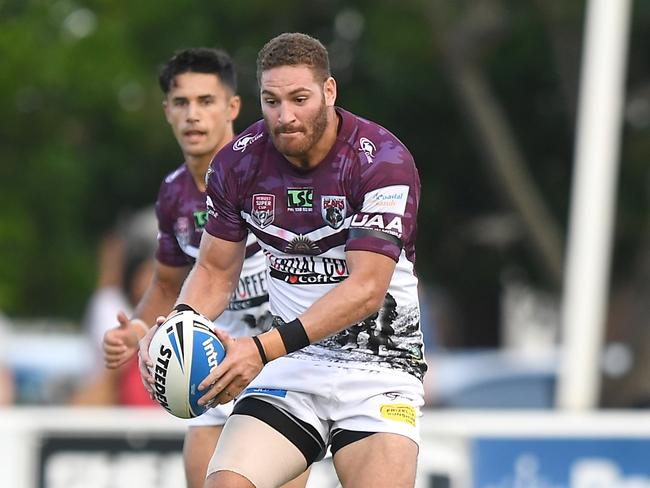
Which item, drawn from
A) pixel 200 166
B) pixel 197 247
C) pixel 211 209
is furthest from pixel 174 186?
pixel 211 209

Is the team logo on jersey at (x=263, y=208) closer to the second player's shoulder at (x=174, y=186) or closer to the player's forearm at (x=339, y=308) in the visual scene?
the player's forearm at (x=339, y=308)

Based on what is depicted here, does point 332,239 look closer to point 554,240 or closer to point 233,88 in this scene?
point 233,88

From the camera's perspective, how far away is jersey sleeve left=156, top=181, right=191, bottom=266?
26.2 feet

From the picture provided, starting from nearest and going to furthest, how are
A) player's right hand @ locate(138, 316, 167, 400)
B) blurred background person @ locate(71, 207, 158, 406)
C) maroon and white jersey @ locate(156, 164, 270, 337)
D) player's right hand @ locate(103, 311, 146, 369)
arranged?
player's right hand @ locate(138, 316, 167, 400) < player's right hand @ locate(103, 311, 146, 369) < maroon and white jersey @ locate(156, 164, 270, 337) < blurred background person @ locate(71, 207, 158, 406)

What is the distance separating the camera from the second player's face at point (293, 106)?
21.4ft

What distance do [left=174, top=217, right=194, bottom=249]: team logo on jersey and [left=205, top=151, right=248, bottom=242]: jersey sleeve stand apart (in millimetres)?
946

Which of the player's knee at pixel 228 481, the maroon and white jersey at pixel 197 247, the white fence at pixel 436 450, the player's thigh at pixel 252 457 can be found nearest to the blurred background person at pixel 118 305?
the white fence at pixel 436 450

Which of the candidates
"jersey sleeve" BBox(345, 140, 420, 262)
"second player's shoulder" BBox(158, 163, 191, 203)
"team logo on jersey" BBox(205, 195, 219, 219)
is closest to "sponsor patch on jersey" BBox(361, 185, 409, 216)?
"jersey sleeve" BBox(345, 140, 420, 262)

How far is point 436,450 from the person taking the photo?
36.1 ft

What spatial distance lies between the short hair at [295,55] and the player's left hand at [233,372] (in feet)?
3.69

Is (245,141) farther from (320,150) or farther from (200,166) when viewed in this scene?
(200,166)

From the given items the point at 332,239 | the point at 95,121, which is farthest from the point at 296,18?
the point at 332,239

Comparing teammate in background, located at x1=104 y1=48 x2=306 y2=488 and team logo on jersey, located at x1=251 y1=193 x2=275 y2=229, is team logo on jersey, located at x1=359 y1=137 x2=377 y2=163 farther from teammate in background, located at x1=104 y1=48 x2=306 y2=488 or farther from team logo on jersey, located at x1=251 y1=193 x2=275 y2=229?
teammate in background, located at x1=104 y1=48 x2=306 y2=488

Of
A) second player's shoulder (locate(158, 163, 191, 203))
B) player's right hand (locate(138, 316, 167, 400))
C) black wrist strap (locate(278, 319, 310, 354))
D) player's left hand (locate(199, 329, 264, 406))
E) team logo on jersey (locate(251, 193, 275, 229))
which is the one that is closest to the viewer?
player's left hand (locate(199, 329, 264, 406))
